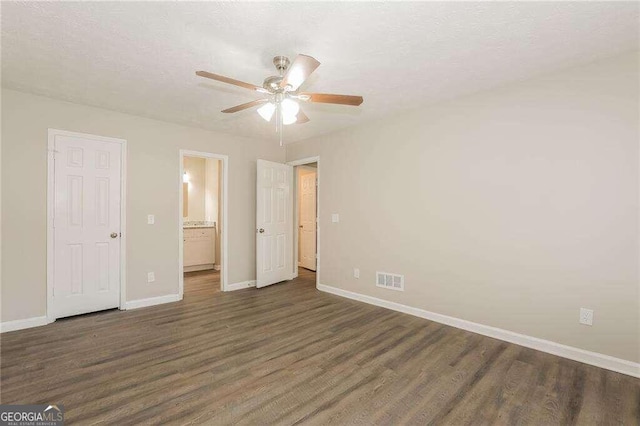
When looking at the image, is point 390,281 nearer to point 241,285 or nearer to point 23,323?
point 241,285

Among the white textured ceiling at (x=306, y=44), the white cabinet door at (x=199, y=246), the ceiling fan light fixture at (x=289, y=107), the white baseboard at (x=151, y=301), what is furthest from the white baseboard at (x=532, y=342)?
the white cabinet door at (x=199, y=246)

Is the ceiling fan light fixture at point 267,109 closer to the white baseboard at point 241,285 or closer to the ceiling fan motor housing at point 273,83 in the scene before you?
the ceiling fan motor housing at point 273,83

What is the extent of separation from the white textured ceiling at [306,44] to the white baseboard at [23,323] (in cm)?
248

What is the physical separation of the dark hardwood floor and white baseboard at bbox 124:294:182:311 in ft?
1.15

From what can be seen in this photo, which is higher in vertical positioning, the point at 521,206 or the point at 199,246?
the point at 521,206

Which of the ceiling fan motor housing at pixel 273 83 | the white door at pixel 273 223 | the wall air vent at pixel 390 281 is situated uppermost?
the ceiling fan motor housing at pixel 273 83

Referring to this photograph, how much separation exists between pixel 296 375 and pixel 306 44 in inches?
101

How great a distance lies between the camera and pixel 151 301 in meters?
4.03

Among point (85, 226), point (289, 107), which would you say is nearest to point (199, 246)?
point (85, 226)

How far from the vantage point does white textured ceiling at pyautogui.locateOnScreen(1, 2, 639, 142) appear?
189 cm

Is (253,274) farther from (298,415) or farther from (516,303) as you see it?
(516,303)

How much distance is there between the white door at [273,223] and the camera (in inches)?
193

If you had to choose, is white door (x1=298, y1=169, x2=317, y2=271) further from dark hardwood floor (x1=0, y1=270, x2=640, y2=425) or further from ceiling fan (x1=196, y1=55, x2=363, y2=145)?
ceiling fan (x1=196, y1=55, x2=363, y2=145)

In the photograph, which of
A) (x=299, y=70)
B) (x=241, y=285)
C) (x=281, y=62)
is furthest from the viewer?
(x=241, y=285)
